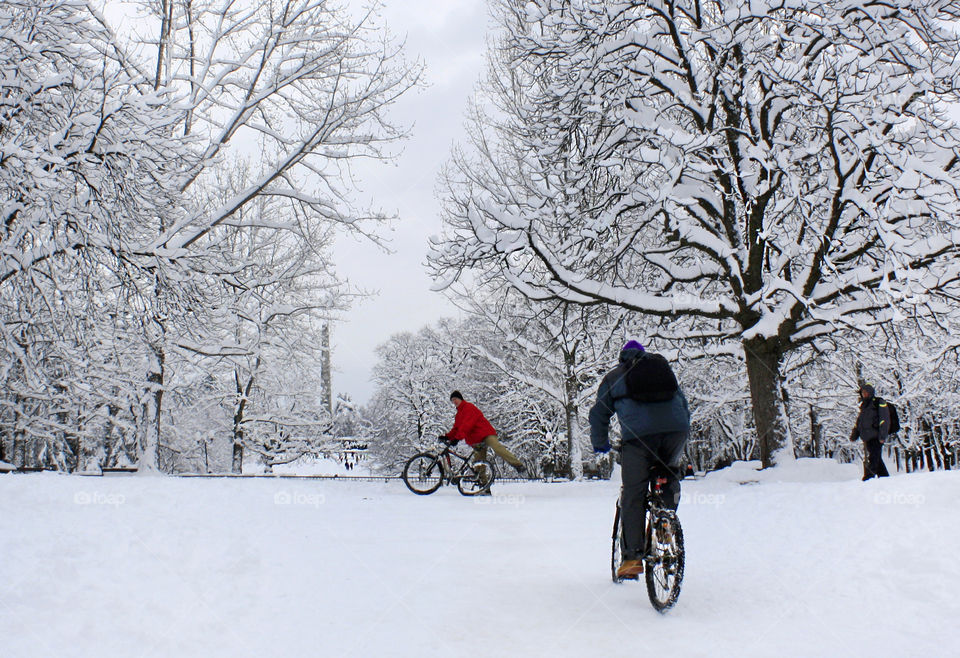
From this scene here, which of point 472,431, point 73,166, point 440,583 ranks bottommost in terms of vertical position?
point 440,583

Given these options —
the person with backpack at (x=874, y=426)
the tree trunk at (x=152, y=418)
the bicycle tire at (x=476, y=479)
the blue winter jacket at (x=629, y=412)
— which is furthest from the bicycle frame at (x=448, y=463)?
the tree trunk at (x=152, y=418)

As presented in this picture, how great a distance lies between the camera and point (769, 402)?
1189 centimetres

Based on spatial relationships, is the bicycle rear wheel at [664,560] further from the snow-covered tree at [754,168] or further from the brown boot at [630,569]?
the snow-covered tree at [754,168]

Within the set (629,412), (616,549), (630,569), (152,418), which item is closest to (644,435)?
(629,412)

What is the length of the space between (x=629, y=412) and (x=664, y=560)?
1004 mm

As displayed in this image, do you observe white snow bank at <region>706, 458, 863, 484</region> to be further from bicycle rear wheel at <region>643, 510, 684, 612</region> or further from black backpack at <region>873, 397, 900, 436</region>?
bicycle rear wheel at <region>643, 510, 684, 612</region>

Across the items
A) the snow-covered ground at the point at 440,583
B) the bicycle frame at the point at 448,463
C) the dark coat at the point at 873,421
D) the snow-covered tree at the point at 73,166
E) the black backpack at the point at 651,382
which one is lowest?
the snow-covered ground at the point at 440,583

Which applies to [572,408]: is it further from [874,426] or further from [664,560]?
[664,560]

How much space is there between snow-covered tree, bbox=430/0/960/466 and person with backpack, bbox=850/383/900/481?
1.34m

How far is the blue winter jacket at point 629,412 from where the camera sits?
4.81m

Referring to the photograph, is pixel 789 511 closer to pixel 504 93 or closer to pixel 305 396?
pixel 504 93

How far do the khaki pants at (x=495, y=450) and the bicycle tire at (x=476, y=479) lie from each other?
6.6 inches

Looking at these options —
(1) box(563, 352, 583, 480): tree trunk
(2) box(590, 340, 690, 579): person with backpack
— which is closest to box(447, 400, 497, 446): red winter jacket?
(2) box(590, 340, 690, 579): person with backpack

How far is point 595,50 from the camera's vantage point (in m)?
11.8
